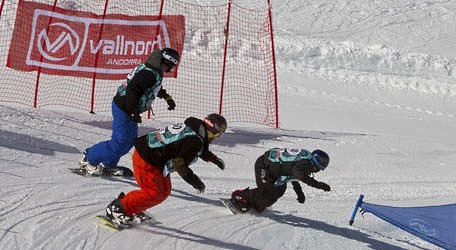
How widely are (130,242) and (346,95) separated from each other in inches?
393

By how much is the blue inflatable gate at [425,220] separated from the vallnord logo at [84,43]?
5.50 m

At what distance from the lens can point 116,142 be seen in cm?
727

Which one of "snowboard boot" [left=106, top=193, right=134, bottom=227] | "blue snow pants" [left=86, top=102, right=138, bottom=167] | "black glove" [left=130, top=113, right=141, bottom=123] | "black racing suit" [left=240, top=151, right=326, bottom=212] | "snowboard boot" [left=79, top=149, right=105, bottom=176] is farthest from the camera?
"snowboard boot" [left=79, top=149, right=105, bottom=176]

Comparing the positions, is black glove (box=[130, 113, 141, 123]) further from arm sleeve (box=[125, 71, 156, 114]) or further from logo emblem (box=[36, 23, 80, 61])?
logo emblem (box=[36, 23, 80, 61])

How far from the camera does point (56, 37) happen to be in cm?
1052

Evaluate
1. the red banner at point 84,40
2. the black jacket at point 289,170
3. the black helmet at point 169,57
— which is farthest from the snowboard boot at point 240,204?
the red banner at point 84,40

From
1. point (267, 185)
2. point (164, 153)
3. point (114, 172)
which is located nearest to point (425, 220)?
point (267, 185)

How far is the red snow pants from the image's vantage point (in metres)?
5.72

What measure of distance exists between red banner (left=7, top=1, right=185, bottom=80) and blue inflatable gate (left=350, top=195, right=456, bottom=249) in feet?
17.8

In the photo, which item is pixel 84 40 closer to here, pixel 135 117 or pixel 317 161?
pixel 135 117

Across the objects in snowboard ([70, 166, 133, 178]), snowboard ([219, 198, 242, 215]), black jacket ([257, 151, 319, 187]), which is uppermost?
black jacket ([257, 151, 319, 187])

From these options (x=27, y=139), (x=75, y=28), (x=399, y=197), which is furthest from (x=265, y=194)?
(x=75, y=28)

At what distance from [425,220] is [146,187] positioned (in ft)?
10.7

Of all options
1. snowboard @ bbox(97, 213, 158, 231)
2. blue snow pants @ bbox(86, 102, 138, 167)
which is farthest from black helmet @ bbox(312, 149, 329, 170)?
blue snow pants @ bbox(86, 102, 138, 167)
